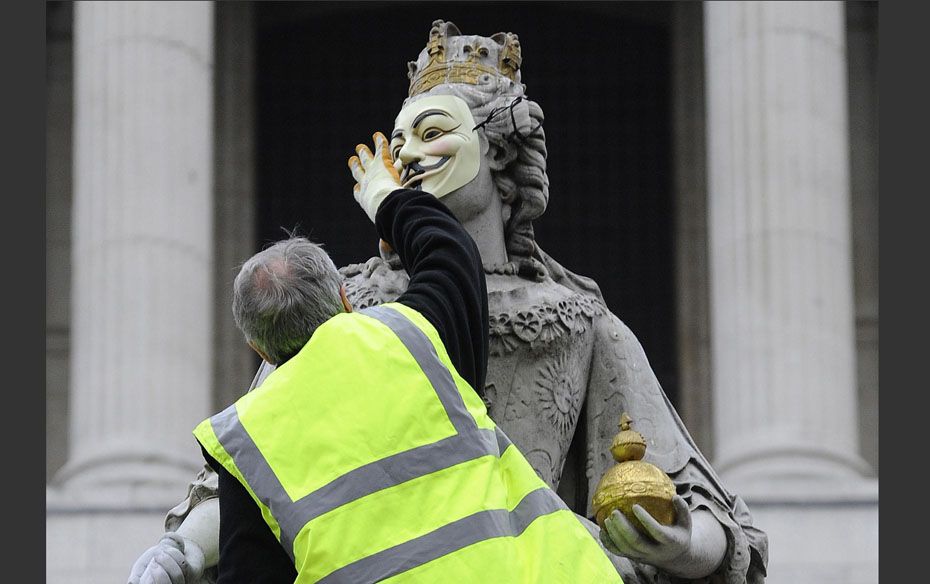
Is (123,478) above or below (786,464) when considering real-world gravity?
below

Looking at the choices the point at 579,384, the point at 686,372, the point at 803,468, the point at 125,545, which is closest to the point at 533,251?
the point at 579,384

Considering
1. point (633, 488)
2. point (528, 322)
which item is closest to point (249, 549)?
point (633, 488)

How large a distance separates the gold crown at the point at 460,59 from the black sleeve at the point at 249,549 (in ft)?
6.33

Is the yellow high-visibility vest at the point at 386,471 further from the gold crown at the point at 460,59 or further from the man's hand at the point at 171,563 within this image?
the gold crown at the point at 460,59

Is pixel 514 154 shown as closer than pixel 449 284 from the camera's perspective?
No

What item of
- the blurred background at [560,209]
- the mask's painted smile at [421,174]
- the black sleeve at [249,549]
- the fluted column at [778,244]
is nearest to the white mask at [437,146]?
the mask's painted smile at [421,174]

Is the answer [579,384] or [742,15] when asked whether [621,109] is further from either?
[579,384]

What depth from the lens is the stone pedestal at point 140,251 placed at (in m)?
33.2

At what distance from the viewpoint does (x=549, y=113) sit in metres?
40.1

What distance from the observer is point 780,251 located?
33.9 metres

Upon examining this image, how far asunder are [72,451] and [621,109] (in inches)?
416

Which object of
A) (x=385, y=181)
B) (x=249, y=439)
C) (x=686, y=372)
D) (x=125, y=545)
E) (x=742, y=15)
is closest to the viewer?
(x=249, y=439)

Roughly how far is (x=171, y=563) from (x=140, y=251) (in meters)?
26.0

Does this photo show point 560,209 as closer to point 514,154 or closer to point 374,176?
point 514,154
